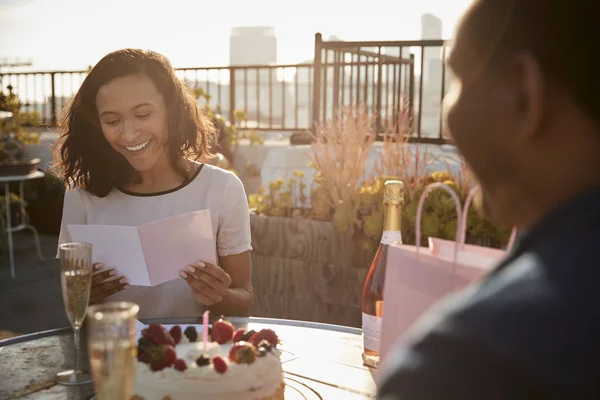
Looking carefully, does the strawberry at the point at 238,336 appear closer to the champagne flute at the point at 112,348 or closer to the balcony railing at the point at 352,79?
the champagne flute at the point at 112,348

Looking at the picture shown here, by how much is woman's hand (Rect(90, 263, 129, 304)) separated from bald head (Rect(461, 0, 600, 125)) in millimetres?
1413

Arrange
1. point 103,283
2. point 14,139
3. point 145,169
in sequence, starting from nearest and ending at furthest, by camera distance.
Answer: point 103,283
point 145,169
point 14,139

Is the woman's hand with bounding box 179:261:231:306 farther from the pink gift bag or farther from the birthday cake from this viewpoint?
the pink gift bag

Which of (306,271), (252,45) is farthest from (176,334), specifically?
(252,45)

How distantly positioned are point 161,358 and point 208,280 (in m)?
0.69

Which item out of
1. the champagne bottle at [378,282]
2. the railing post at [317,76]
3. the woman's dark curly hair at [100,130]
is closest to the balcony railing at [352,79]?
the railing post at [317,76]

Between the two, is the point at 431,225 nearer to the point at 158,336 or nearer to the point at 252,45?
the point at 158,336

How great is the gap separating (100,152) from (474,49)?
1817mm

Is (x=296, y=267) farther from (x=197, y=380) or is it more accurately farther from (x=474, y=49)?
(x=474, y=49)

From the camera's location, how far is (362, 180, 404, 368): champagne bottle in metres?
1.27

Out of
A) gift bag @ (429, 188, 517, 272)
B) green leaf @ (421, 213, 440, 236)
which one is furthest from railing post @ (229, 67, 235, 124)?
gift bag @ (429, 188, 517, 272)

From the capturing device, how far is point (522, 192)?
575 millimetres

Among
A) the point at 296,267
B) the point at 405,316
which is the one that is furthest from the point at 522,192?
the point at 296,267

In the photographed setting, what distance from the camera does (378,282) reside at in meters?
1.43
